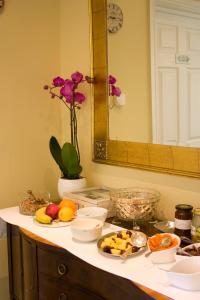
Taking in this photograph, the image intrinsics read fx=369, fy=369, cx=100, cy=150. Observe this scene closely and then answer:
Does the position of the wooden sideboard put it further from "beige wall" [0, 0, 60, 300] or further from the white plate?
"beige wall" [0, 0, 60, 300]

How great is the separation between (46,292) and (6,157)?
839 mm

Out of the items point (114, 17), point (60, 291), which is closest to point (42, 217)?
point (60, 291)

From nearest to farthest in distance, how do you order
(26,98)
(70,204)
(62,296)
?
(62,296) → (70,204) → (26,98)

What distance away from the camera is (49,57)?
2.23 m

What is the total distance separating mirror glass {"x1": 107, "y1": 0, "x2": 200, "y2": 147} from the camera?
154 cm

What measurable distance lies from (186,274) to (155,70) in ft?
3.20

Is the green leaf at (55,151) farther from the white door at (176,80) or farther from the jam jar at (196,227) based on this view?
the jam jar at (196,227)

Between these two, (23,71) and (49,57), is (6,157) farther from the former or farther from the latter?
(49,57)

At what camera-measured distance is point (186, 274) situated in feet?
3.43

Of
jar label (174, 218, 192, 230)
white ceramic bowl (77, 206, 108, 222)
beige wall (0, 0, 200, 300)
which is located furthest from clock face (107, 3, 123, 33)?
jar label (174, 218, 192, 230)

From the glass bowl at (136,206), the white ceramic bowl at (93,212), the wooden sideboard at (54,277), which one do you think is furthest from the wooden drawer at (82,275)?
the glass bowl at (136,206)

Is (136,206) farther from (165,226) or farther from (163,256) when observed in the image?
(163,256)

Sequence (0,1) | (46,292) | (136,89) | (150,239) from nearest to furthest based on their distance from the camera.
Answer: (150,239), (46,292), (136,89), (0,1)

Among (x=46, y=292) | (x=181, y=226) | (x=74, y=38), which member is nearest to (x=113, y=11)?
(x=74, y=38)
